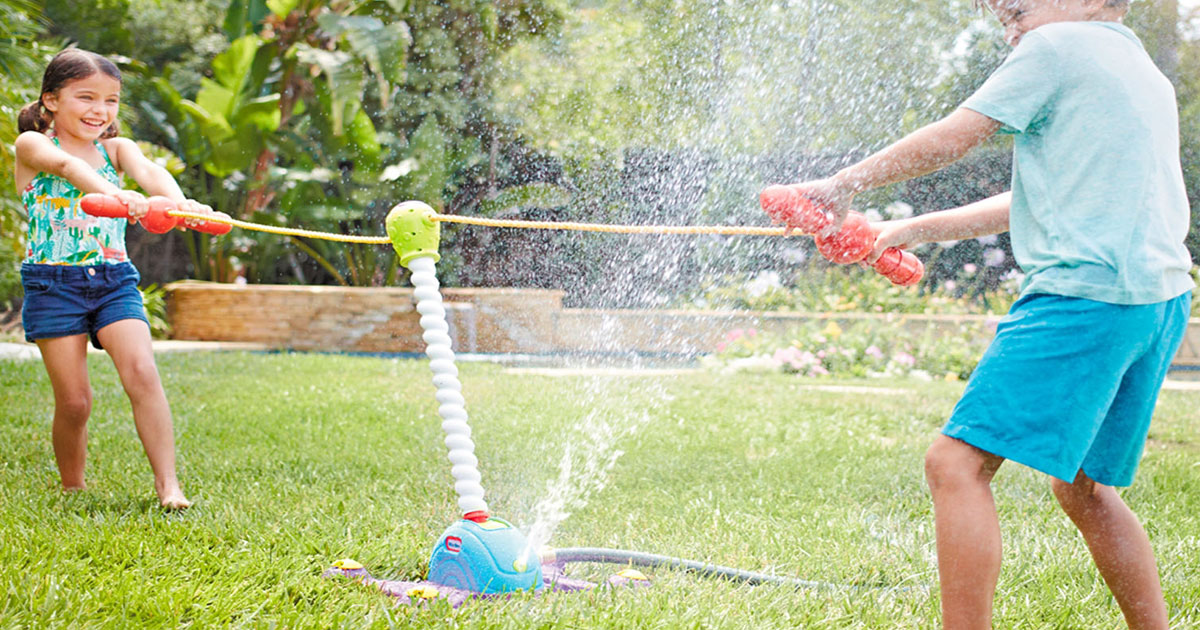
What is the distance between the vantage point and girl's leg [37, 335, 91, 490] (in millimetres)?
2508

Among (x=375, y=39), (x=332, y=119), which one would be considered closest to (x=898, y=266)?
(x=375, y=39)

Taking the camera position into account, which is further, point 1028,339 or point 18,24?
point 18,24

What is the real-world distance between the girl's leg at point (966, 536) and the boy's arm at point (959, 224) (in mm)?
466

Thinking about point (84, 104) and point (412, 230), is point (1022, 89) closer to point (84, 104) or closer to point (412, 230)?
point (412, 230)

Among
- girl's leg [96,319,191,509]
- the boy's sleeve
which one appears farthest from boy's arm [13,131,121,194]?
the boy's sleeve

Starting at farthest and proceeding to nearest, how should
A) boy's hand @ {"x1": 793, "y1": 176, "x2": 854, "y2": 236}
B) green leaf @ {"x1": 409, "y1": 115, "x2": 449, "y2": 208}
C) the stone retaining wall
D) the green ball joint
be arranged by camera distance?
green leaf @ {"x1": 409, "y1": 115, "x2": 449, "y2": 208} → the stone retaining wall → the green ball joint → boy's hand @ {"x1": 793, "y1": 176, "x2": 854, "y2": 236}

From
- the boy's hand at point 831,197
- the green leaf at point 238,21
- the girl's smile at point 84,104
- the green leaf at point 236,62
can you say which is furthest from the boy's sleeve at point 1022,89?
the green leaf at point 238,21

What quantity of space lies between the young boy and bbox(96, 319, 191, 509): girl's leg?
1.75 m

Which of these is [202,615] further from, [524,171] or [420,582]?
[524,171]

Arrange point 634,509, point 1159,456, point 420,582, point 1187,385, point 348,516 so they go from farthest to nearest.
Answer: point 1187,385 < point 1159,456 < point 634,509 < point 348,516 < point 420,582

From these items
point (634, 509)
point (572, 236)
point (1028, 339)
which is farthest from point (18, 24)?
point (1028, 339)

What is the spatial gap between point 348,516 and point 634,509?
2.36 ft

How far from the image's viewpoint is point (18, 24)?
5.73m

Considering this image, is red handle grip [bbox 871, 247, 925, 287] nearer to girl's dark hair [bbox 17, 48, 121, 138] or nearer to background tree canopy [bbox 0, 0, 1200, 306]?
girl's dark hair [bbox 17, 48, 121, 138]
